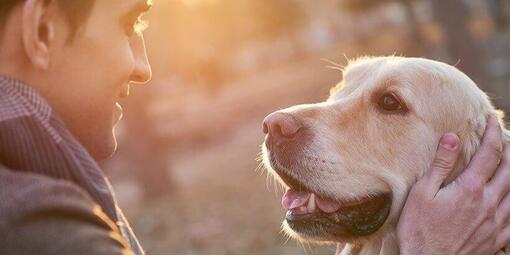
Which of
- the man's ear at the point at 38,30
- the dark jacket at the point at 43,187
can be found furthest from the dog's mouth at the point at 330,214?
the man's ear at the point at 38,30

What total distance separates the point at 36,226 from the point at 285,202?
6.75 feet

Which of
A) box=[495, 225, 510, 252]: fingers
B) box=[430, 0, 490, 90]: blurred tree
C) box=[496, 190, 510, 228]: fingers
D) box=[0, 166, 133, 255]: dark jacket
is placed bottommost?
box=[430, 0, 490, 90]: blurred tree

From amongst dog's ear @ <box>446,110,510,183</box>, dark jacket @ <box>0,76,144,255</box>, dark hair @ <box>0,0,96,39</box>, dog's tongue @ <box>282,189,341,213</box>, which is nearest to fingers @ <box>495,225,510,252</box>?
dog's ear @ <box>446,110,510,183</box>

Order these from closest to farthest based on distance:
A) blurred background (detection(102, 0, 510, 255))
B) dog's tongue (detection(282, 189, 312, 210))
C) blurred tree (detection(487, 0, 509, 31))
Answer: dog's tongue (detection(282, 189, 312, 210)) < blurred background (detection(102, 0, 510, 255)) < blurred tree (detection(487, 0, 509, 31))

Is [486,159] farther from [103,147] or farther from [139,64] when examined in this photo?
[103,147]

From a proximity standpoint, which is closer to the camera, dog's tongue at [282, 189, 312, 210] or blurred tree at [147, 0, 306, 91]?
dog's tongue at [282, 189, 312, 210]

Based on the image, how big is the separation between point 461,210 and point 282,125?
3.18 feet

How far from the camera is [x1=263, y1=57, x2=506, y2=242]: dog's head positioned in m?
3.32

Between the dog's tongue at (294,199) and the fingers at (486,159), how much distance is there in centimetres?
85

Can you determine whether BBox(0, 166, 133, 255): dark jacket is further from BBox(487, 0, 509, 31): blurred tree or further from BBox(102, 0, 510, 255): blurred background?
BBox(487, 0, 509, 31): blurred tree

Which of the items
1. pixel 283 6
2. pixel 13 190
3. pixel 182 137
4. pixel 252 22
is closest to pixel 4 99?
pixel 13 190

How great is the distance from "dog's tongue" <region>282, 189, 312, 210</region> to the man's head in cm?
133

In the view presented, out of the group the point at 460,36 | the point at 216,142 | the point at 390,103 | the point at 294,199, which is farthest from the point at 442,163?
the point at 216,142

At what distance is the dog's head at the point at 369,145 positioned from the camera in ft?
10.9
